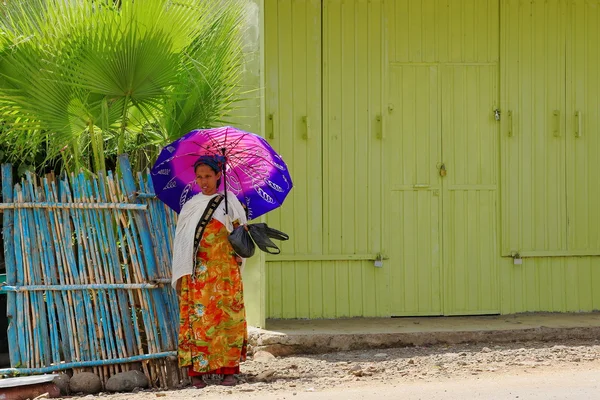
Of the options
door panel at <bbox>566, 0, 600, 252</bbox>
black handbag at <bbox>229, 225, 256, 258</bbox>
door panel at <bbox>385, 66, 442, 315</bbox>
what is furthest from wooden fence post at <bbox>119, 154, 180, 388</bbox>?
door panel at <bbox>566, 0, 600, 252</bbox>

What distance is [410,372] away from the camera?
7156mm

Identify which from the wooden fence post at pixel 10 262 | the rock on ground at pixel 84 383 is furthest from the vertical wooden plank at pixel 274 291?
the wooden fence post at pixel 10 262

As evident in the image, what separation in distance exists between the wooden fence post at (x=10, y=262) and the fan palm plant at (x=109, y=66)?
1.13 feet

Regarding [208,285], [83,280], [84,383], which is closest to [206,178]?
[208,285]

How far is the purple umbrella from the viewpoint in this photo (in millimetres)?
6762

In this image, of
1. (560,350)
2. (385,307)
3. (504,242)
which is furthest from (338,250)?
(560,350)

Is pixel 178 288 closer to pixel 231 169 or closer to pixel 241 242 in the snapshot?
pixel 241 242

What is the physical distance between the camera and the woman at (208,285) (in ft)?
21.9

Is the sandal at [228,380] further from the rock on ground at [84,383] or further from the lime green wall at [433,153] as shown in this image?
the lime green wall at [433,153]

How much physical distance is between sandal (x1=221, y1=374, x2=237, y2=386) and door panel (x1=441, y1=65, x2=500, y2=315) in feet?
8.92

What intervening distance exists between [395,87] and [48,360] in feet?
12.6

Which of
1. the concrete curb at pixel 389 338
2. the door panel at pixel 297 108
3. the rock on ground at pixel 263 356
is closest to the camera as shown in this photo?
the rock on ground at pixel 263 356

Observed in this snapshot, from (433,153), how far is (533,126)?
950 mm

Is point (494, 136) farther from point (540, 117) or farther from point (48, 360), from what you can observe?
point (48, 360)
